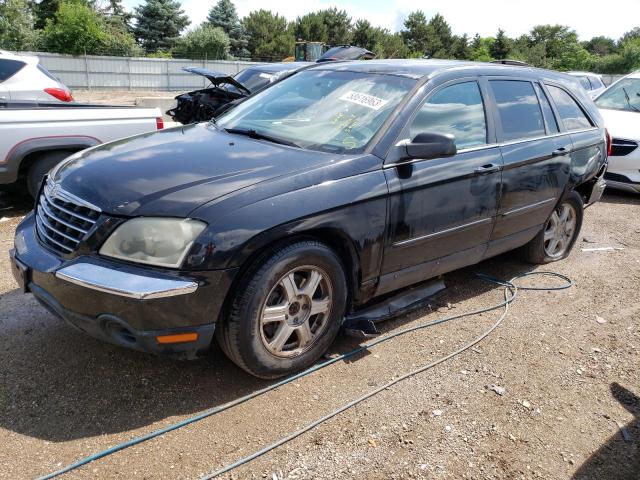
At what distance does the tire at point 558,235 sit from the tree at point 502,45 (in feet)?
253

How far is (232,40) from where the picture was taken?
5562cm

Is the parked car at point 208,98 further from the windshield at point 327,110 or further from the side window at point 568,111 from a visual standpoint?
the side window at point 568,111

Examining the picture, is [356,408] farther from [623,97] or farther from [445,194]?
[623,97]

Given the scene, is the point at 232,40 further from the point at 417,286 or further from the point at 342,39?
the point at 417,286

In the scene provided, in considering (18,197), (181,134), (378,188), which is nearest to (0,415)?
(181,134)

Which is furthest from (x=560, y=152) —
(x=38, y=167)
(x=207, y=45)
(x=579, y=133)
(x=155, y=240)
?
(x=207, y=45)

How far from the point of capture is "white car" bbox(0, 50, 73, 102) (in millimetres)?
8039

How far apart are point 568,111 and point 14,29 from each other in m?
38.2

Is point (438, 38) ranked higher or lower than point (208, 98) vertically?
higher

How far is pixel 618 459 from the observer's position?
9.14 feet

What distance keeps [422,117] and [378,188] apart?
27.2 inches

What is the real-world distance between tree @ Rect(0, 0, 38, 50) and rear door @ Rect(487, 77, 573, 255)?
37244 millimetres

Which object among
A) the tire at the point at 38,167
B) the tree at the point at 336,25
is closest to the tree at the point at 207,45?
the tree at the point at 336,25

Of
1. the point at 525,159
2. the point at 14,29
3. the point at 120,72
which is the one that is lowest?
the point at 525,159
